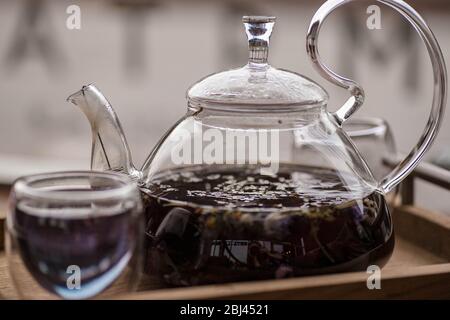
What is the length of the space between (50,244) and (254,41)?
0.98 ft

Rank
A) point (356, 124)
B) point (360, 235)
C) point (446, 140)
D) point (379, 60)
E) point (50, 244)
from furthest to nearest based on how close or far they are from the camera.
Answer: point (379, 60) < point (446, 140) < point (356, 124) < point (360, 235) < point (50, 244)

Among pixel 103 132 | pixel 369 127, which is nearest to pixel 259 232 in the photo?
pixel 103 132

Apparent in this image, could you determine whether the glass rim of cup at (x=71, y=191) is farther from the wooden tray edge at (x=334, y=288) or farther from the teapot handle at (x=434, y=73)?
the teapot handle at (x=434, y=73)

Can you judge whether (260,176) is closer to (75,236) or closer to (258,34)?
(258,34)

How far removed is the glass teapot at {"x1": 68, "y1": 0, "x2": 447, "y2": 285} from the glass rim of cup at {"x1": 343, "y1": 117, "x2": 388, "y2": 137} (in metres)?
0.26

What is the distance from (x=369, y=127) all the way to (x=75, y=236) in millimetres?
630

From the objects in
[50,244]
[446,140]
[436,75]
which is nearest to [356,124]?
[436,75]

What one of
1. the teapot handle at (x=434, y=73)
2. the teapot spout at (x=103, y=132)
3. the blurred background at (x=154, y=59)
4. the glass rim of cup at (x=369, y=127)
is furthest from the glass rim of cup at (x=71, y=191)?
the blurred background at (x=154, y=59)

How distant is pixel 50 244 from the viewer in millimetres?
597

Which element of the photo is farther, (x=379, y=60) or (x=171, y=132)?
(x=379, y=60)

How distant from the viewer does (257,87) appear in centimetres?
76

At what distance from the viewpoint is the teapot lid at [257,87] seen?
0.75 meters

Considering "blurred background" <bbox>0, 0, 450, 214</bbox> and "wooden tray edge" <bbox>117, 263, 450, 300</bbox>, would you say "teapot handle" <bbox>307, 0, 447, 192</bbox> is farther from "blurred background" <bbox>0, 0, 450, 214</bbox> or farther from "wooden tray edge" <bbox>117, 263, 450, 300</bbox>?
"blurred background" <bbox>0, 0, 450, 214</bbox>
